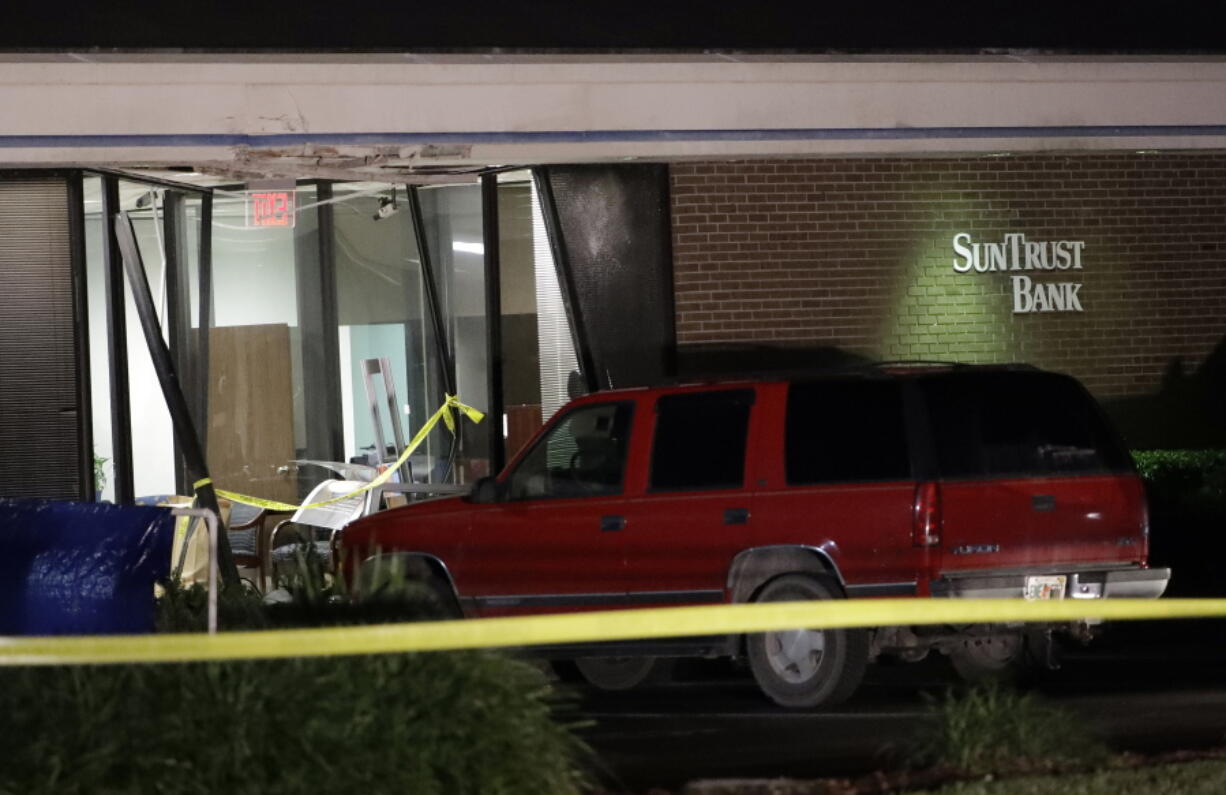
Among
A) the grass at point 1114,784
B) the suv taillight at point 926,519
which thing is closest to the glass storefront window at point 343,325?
the suv taillight at point 926,519

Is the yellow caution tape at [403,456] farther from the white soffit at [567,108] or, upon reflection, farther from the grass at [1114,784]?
the grass at [1114,784]

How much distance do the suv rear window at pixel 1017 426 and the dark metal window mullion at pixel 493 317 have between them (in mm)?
6915

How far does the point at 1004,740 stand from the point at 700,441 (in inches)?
133

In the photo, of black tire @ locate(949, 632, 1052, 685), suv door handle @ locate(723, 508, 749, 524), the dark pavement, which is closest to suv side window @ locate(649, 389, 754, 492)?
suv door handle @ locate(723, 508, 749, 524)

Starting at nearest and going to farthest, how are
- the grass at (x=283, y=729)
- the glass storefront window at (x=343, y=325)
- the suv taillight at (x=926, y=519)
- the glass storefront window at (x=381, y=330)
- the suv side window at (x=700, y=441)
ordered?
the grass at (x=283, y=729)
the suv taillight at (x=926, y=519)
the suv side window at (x=700, y=441)
the glass storefront window at (x=343, y=325)
the glass storefront window at (x=381, y=330)

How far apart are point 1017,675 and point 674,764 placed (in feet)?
11.7

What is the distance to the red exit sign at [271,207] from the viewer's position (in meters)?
16.8

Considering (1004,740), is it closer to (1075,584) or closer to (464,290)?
(1075,584)

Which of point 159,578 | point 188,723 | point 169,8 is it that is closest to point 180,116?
point 169,8

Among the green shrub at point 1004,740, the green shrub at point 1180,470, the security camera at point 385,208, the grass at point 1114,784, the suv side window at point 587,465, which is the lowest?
the grass at point 1114,784

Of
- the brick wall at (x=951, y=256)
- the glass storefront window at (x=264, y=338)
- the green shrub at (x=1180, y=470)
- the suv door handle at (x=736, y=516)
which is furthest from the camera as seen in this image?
the glass storefront window at (x=264, y=338)

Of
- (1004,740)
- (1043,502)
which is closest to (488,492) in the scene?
(1043,502)

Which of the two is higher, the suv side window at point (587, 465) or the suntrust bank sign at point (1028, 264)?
the suntrust bank sign at point (1028, 264)

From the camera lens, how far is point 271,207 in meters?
16.9
